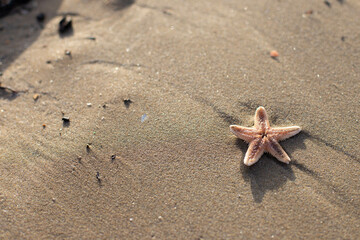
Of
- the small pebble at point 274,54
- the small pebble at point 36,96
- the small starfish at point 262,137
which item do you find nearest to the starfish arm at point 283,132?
the small starfish at point 262,137

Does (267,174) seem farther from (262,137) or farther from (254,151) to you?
(262,137)

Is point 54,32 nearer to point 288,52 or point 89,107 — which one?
point 89,107

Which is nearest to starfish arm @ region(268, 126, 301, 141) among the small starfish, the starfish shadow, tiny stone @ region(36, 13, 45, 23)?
the small starfish

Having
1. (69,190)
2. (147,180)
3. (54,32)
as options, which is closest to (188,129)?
(147,180)

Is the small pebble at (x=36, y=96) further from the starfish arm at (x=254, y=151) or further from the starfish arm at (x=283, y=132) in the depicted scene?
the starfish arm at (x=283, y=132)

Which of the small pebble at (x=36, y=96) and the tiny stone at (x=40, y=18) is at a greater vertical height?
the tiny stone at (x=40, y=18)

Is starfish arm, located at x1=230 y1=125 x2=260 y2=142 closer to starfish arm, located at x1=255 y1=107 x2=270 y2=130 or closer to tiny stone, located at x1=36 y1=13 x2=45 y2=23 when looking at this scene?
starfish arm, located at x1=255 y1=107 x2=270 y2=130
